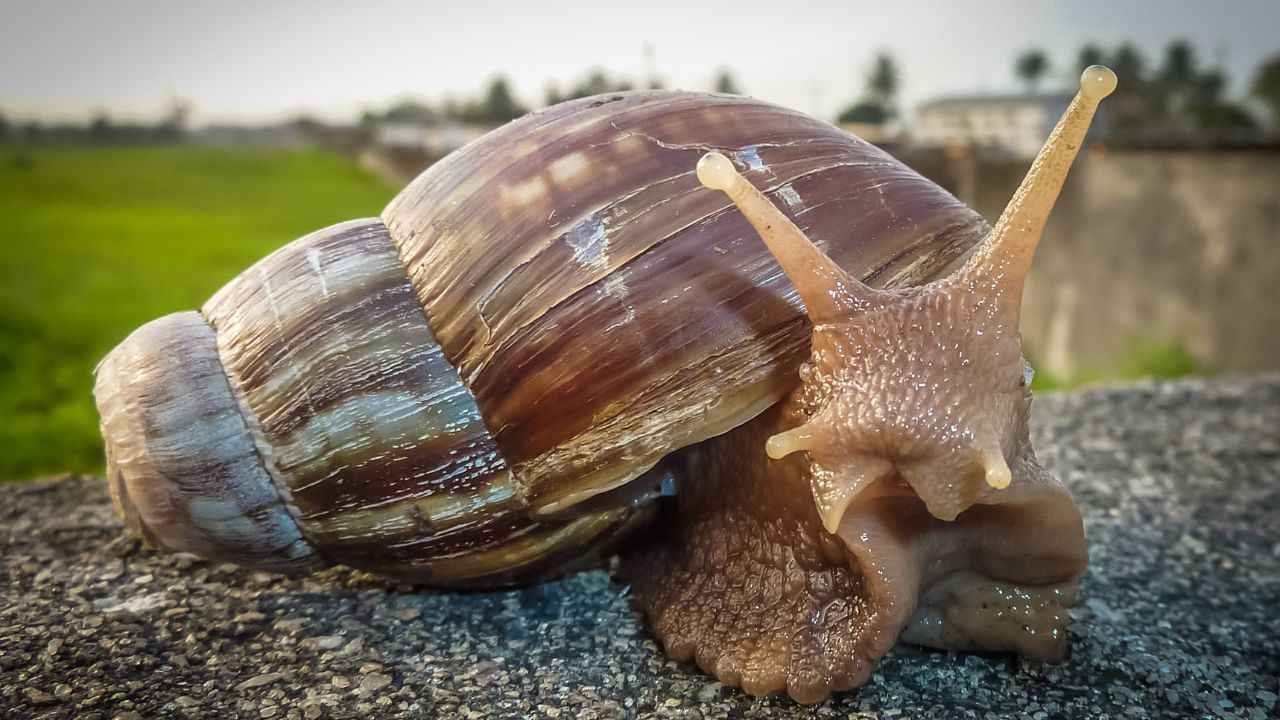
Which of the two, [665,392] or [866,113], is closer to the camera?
[665,392]

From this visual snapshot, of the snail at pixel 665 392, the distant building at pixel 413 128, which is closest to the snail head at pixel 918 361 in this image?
the snail at pixel 665 392

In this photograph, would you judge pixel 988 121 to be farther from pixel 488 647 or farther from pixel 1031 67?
pixel 488 647

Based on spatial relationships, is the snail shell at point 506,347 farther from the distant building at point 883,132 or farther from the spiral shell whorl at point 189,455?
the distant building at point 883,132

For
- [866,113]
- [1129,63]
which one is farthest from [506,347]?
[1129,63]

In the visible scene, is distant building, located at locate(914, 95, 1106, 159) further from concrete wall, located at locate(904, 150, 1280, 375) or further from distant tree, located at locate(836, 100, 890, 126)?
distant tree, located at locate(836, 100, 890, 126)

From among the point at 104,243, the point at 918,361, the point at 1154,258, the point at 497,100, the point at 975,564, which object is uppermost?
the point at 497,100

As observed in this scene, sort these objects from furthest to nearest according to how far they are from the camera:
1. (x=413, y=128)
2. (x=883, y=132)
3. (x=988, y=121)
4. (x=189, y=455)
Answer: (x=988, y=121), (x=883, y=132), (x=413, y=128), (x=189, y=455)
